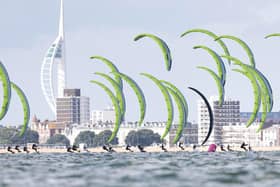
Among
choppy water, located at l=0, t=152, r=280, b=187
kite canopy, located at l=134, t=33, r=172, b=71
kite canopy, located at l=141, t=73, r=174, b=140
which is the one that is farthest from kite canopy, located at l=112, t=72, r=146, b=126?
choppy water, located at l=0, t=152, r=280, b=187

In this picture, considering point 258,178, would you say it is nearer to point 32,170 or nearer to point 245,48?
point 32,170

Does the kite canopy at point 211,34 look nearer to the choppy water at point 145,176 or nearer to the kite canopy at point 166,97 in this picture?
the kite canopy at point 166,97

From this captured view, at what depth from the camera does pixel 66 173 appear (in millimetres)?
71500

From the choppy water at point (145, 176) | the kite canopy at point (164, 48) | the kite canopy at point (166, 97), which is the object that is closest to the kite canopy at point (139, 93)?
the kite canopy at point (166, 97)

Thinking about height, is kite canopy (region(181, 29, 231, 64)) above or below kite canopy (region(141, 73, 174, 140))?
above

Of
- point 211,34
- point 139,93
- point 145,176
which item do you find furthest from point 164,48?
point 145,176

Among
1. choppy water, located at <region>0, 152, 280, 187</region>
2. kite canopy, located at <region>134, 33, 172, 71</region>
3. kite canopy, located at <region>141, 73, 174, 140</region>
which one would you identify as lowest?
choppy water, located at <region>0, 152, 280, 187</region>

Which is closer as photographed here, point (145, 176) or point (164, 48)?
point (145, 176)

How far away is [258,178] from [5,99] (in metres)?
70.5

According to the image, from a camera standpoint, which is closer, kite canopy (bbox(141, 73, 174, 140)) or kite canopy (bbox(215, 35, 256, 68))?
kite canopy (bbox(215, 35, 256, 68))

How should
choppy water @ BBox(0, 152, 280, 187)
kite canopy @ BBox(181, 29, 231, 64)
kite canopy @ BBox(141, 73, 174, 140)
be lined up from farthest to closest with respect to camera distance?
kite canopy @ BBox(141, 73, 174, 140)
kite canopy @ BBox(181, 29, 231, 64)
choppy water @ BBox(0, 152, 280, 187)

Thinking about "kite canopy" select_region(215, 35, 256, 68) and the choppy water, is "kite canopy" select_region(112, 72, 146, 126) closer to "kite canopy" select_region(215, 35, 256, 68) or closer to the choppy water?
"kite canopy" select_region(215, 35, 256, 68)

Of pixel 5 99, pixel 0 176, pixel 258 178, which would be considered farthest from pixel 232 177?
pixel 5 99

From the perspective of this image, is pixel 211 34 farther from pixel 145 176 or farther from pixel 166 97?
pixel 145 176
